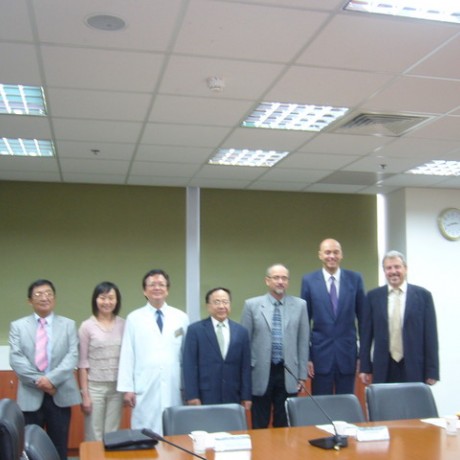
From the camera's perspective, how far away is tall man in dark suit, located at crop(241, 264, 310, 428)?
4316 mm

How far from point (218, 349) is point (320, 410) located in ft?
3.23

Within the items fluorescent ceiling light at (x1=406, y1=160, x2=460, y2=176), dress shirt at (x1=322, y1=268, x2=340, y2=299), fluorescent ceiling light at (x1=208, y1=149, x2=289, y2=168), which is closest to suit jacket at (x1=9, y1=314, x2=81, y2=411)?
dress shirt at (x1=322, y1=268, x2=340, y2=299)

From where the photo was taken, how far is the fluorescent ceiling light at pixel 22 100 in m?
3.72

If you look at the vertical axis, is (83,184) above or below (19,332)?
above

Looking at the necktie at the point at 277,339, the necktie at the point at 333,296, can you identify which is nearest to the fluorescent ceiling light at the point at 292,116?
the necktie at the point at 333,296

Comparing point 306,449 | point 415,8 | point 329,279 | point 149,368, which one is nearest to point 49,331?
point 149,368

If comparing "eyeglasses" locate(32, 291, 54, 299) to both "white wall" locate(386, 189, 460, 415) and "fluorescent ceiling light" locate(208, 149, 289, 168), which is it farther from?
"white wall" locate(386, 189, 460, 415)

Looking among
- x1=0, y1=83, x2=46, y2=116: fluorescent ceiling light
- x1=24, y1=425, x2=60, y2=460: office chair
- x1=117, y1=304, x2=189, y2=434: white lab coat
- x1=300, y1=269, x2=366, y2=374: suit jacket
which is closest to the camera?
x1=24, y1=425, x2=60, y2=460: office chair

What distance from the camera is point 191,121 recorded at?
14.0 ft

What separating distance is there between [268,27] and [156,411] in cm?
258

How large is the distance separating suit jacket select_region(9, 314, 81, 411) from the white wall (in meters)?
4.13

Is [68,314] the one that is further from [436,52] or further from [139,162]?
[436,52]

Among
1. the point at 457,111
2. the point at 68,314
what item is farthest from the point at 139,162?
the point at 457,111

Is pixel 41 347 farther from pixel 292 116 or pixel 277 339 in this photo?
pixel 292 116
